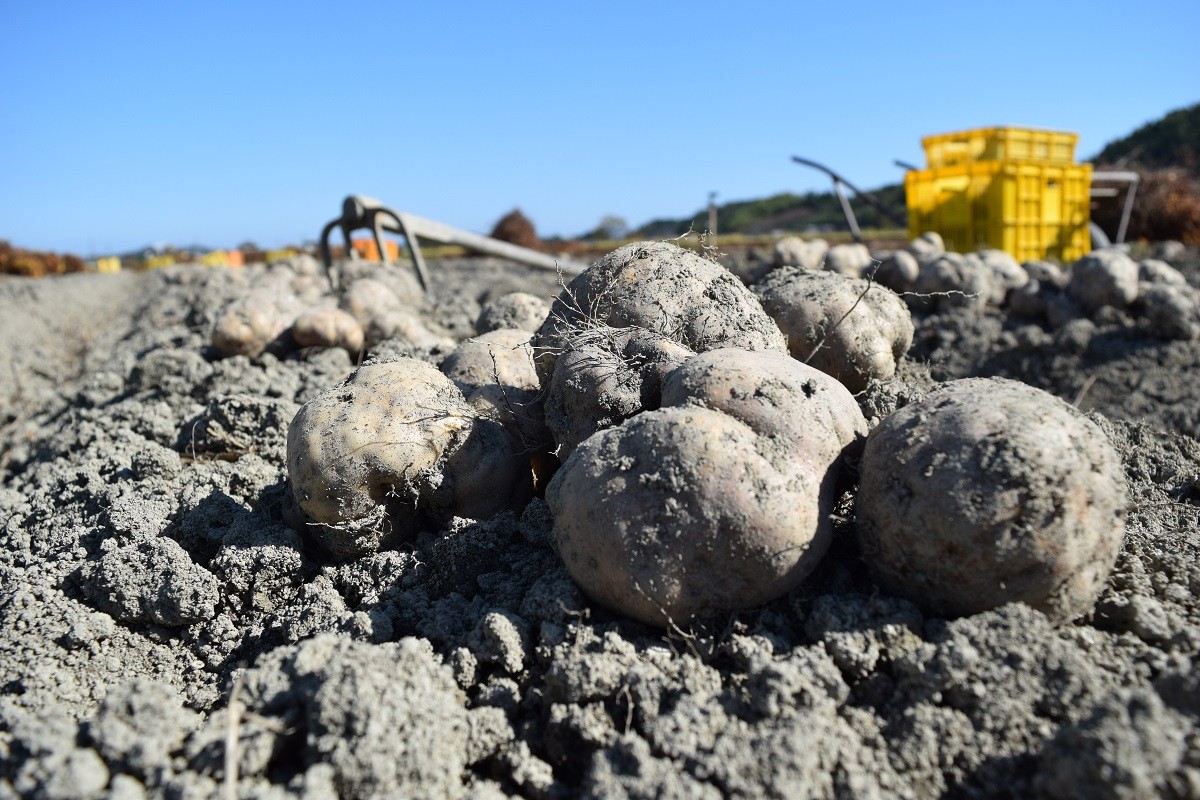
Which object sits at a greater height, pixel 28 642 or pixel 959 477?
pixel 959 477

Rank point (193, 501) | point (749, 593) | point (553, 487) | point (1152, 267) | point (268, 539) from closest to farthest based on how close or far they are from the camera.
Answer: point (749, 593) → point (553, 487) → point (268, 539) → point (193, 501) → point (1152, 267)

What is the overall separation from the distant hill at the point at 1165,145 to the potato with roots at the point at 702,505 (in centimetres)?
3439

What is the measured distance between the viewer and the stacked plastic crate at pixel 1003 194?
483 inches

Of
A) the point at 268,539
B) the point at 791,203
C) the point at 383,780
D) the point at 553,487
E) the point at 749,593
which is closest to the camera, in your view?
the point at 383,780

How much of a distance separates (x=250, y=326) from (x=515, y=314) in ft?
7.09

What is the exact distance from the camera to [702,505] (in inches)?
96.3

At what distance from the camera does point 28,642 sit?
290 cm

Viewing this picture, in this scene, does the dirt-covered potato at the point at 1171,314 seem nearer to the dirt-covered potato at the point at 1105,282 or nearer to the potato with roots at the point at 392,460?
the dirt-covered potato at the point at 1105,282

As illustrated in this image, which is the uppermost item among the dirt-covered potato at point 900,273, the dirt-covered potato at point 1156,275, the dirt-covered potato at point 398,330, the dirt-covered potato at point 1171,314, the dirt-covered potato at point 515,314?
the dirt-covered potato at point 515,314

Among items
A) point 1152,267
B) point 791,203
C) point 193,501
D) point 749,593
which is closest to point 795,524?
point 749,593

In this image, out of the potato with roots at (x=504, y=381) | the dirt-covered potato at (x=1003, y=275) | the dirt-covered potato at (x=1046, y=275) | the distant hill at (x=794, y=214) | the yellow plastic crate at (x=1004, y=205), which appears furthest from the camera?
the distant hill at (x=794, y=214)

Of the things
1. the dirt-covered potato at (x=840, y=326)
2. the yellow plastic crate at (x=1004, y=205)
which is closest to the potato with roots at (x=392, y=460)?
the dirt-covered potato at (x=840, y=326)

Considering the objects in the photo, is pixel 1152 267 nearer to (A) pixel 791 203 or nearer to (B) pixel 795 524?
(B) pixel 795 524

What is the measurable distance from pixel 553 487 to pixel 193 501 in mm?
1917
